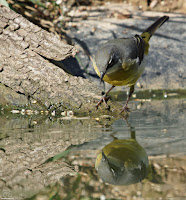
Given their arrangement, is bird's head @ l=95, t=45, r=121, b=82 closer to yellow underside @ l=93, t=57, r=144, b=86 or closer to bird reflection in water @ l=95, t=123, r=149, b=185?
yellow underside @ l=93, t=57, r=144, b=86

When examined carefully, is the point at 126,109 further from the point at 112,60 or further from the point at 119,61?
the point at 112,60

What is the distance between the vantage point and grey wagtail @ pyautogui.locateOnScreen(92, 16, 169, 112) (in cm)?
353

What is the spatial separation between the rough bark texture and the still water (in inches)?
17.0

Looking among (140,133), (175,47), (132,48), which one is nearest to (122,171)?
(140,133)

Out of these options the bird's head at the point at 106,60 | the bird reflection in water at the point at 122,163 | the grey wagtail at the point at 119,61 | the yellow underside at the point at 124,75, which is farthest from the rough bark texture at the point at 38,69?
the bird reflection in water at the point at 122,163

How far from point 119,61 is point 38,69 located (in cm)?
122

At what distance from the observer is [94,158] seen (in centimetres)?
261

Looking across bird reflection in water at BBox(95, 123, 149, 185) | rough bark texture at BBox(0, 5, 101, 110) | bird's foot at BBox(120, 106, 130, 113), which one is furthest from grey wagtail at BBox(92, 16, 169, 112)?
bird reflection in water at BBox(95, 123, 149, 185)

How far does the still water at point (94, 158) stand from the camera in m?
2.07

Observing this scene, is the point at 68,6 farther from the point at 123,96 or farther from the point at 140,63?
the point at 140,63

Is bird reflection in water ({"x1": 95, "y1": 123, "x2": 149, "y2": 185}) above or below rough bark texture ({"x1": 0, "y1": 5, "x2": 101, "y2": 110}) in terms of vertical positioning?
below

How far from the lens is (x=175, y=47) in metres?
6.65

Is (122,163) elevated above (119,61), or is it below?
below

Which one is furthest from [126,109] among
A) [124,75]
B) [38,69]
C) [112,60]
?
[38,69]
